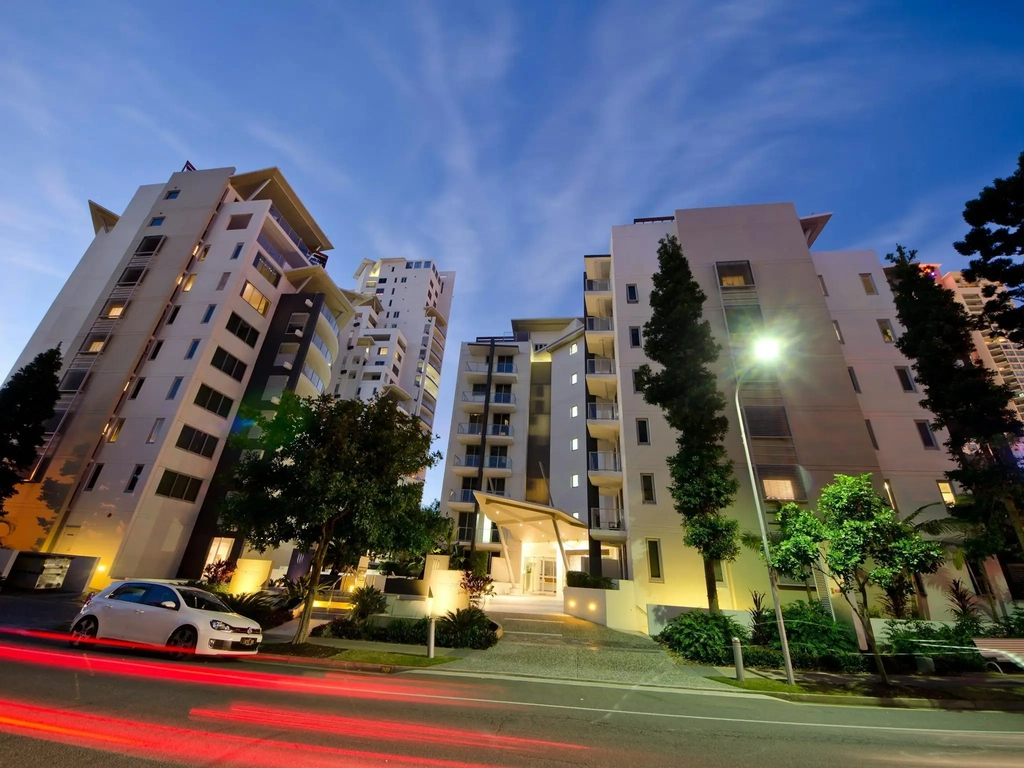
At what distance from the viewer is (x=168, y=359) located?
90.1 ft

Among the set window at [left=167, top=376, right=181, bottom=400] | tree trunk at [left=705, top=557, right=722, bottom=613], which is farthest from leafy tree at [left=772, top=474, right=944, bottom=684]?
window at [left=167, top=376, right=181, bottom=400]

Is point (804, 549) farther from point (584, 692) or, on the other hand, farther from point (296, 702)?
point (296, 702)

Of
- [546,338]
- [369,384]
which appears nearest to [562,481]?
[546,338]

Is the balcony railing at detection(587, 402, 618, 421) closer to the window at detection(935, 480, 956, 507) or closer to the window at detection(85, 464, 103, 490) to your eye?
the window at detection(935, 480, 956, 507)

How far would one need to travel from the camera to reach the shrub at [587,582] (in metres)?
20.1

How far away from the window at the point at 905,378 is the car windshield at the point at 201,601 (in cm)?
3325

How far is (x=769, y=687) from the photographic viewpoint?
10.7 meters

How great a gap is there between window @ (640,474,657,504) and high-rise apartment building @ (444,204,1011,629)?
7 centimetres

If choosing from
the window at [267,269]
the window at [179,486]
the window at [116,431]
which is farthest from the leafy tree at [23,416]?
the window at [267,269]

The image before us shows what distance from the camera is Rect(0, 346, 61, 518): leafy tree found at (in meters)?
21.5

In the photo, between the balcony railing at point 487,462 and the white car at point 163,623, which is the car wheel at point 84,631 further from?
the balcony railing at point 487,462

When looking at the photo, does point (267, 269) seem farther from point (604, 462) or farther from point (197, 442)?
point (604, 462)

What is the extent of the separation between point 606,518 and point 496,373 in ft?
59.8

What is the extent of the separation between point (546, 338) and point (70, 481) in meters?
37.3
